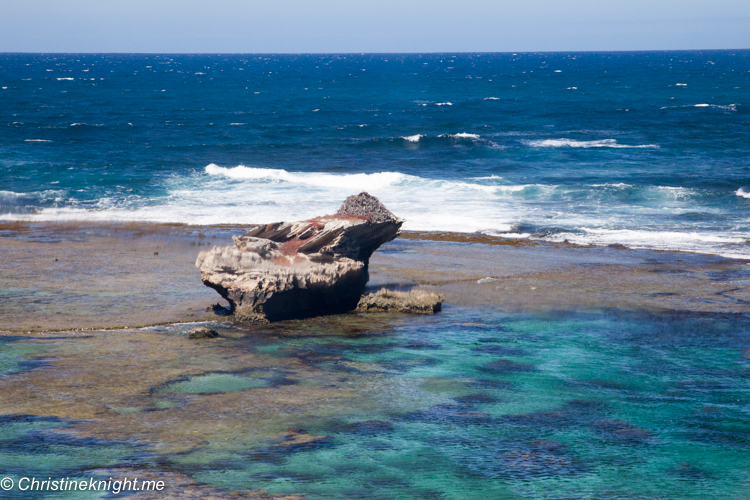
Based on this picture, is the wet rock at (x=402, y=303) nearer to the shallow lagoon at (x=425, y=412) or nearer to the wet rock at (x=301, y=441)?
the shallow lagoon at (x=425, y=412)

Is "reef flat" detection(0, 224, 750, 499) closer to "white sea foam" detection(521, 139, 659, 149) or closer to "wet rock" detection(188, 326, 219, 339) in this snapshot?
"wet rock" detection(188, 326, 219, 339)

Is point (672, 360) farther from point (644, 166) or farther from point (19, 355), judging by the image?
point (644, 166)

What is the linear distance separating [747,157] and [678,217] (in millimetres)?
16033

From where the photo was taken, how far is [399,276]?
17922mm

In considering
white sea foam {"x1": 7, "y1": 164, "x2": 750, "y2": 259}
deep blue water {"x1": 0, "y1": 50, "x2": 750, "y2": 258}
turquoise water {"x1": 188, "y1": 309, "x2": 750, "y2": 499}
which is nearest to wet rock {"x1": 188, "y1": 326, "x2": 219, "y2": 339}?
turquoise water {"x1": 188, "y1": 309, "x2": 750, "y2": 499}

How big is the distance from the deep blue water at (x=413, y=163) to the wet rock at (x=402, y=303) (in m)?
9.80

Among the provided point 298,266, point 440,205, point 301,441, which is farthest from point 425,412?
point 440,205

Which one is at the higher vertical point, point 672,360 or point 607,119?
point 607,119

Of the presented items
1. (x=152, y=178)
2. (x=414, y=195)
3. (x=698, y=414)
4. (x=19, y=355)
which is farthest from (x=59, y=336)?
(x=152, y=178)

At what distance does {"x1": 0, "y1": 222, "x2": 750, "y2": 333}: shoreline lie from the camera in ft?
48.1

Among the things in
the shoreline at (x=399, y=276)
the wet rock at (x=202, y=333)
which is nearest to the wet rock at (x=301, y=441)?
the wet rock at (x=202, y=333)

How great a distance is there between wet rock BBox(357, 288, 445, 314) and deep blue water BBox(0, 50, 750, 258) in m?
9.80

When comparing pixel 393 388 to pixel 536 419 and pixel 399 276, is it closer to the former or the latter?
pixel 536 419

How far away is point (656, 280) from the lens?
17578 mm
